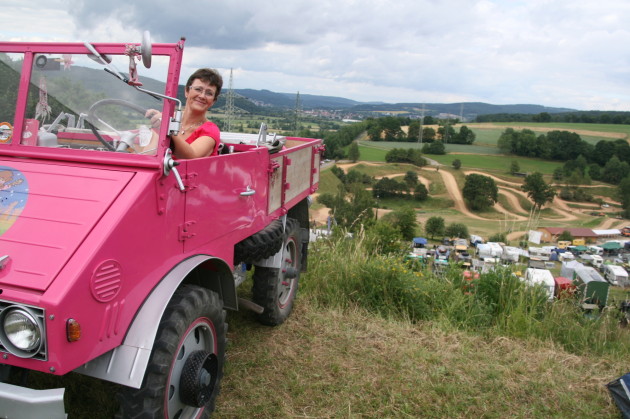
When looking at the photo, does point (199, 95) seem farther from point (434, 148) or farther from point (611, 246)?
point (434, 148)

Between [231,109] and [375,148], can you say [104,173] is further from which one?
[375,148]

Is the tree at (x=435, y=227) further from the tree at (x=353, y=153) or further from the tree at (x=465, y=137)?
the tree at (x=465, y=137)

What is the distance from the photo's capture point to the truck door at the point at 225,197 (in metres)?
2.85

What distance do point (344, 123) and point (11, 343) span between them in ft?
279

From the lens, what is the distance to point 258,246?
382 cm

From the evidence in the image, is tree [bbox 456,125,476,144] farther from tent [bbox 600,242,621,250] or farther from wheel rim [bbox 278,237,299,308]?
wheel rim [bbox 278,237,299,308]

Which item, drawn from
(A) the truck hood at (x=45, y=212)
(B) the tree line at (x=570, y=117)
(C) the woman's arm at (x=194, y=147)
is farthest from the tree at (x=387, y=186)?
(A) the truck hood at (x=45, y=212)

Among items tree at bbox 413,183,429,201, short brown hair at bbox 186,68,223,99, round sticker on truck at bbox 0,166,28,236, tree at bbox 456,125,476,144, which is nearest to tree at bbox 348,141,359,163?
tree at bbox 413,183,429,201

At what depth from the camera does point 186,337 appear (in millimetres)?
2740

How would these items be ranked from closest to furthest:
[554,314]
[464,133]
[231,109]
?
[554,314] < [231,109] < [464,133]

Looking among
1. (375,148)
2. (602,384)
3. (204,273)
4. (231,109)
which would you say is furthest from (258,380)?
(375,148)

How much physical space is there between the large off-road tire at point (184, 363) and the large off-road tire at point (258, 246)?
2.55 feet

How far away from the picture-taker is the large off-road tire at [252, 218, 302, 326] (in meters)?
4.52

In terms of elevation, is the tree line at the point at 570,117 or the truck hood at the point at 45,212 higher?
the tree line at the point at 570,117
